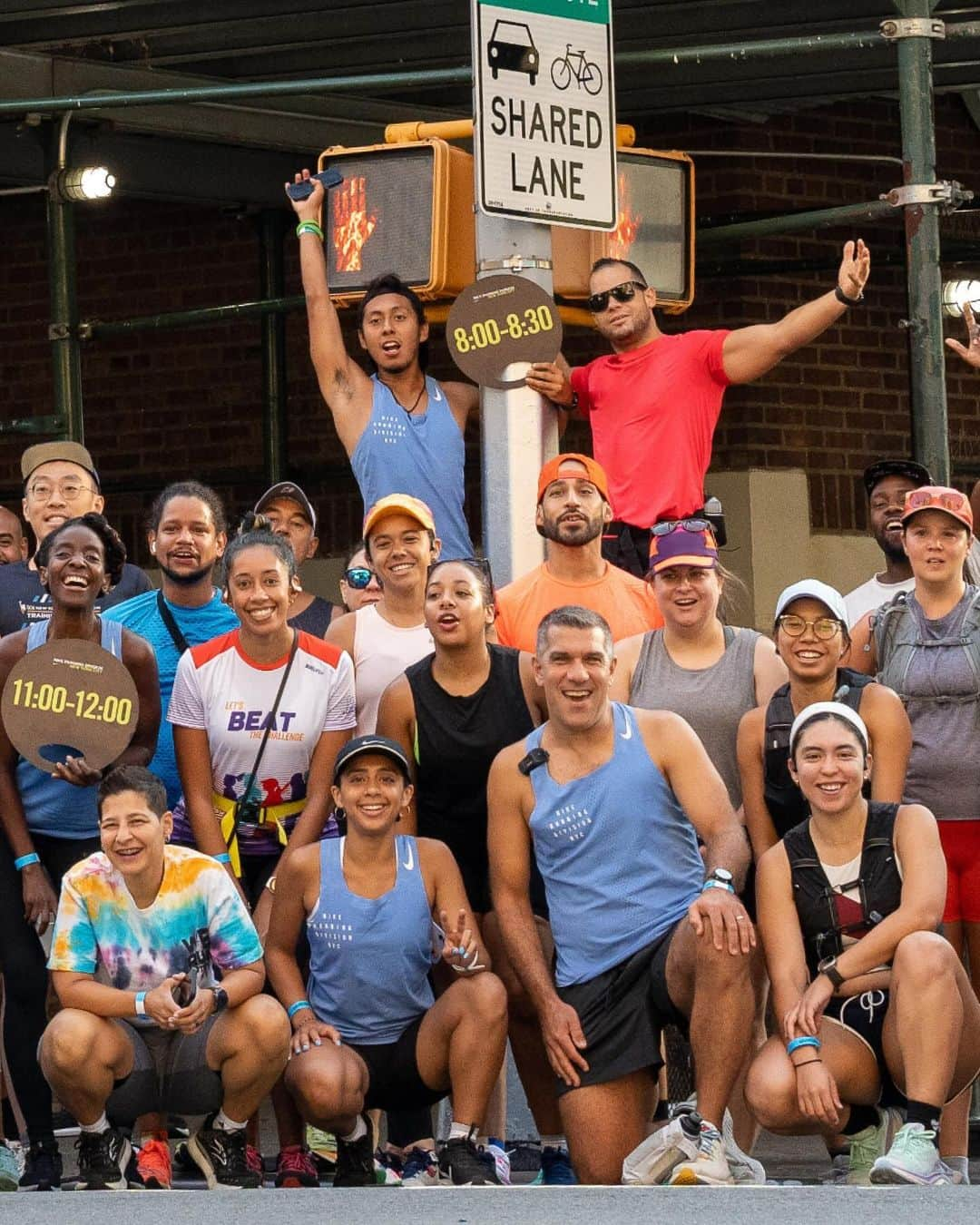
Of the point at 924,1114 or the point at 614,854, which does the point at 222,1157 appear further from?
the point at 924,1114

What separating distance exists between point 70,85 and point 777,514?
398 cm

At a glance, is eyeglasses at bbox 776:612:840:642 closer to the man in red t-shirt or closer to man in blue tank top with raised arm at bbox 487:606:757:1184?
man in blue tank top with raised arm at bbox 487:606:757:1184

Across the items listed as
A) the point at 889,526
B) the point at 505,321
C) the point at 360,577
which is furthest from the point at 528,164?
the point at 889,526

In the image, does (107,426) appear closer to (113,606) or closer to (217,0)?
(217,0)

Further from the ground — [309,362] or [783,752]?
[309,362]

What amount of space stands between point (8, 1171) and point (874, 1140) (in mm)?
2309

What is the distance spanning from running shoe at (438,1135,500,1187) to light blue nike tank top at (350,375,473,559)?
2.06 metres

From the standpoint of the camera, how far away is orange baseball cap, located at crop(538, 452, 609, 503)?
299 inches

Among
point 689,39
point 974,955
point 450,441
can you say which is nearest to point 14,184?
point 689,39

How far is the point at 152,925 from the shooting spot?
685cm

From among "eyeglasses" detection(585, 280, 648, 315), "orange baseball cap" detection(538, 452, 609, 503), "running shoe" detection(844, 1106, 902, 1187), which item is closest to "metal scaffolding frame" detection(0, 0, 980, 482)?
"eyeglasses" detection(585, 280, 648, 315)

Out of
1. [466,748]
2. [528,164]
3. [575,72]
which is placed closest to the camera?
[466,748]

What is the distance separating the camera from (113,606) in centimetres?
778

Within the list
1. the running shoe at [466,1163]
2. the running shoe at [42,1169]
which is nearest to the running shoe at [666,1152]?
the running shoe at [466,1163]
